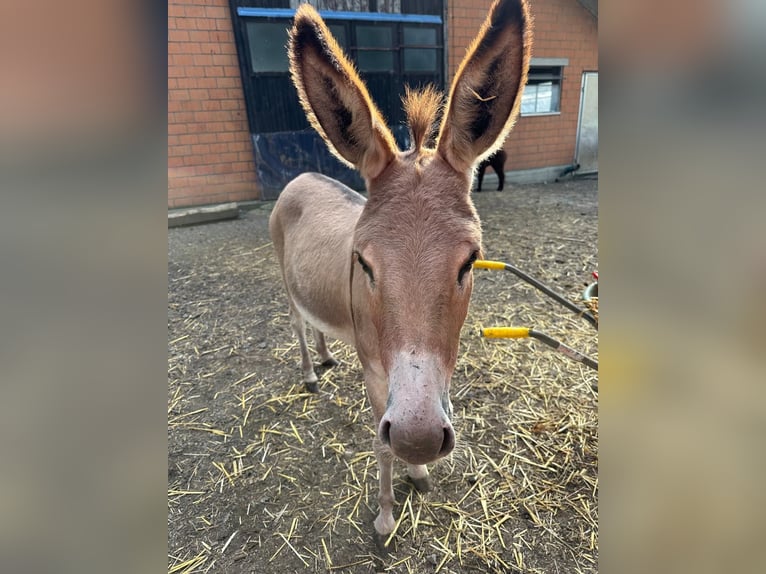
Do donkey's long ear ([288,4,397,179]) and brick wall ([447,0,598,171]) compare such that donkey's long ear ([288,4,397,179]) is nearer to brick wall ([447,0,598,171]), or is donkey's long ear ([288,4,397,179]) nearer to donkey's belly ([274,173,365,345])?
donkey's belly ([274,173,365,345])

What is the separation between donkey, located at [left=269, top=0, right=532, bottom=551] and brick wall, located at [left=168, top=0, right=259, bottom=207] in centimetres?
789

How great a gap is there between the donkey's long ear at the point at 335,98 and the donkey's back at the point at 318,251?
0.74 m

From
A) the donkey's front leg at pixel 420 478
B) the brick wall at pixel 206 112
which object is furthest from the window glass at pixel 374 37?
the donkey's front leg at pixel 420 478

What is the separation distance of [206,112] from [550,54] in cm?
958

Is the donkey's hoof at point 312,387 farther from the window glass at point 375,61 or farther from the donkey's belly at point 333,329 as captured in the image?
the window glass at point 375,61

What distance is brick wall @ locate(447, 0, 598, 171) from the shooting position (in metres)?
9.65

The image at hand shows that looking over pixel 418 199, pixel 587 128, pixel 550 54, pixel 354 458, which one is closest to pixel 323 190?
pixel 418 199

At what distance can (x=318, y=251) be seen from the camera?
288cm

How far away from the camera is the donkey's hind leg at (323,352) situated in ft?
12.5

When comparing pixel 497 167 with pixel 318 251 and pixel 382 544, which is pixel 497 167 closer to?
pixel 318 251
